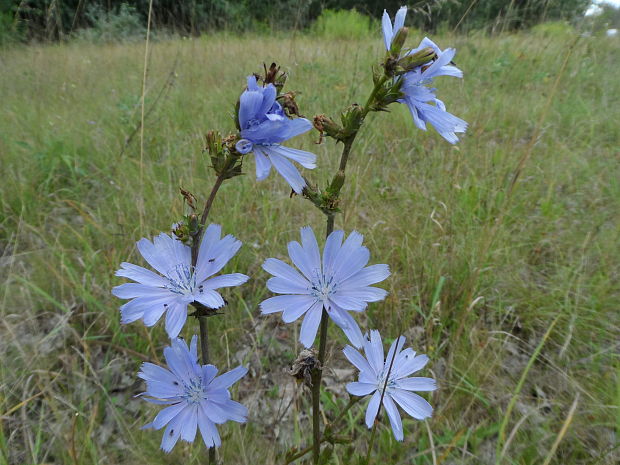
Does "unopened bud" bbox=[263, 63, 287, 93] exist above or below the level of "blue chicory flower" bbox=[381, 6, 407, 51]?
below

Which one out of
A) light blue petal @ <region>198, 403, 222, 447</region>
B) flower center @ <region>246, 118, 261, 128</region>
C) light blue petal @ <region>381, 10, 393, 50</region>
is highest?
light blue petal @ <region>381, 10, 393, 50</region>

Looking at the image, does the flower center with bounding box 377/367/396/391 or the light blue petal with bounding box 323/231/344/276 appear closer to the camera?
the light blue petal with bounding box 323/231/344/276

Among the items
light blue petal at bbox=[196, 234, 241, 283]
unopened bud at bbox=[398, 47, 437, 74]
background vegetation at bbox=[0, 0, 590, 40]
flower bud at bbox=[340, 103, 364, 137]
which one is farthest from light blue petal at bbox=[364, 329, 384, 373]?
background vegetation at bbox=[0, 0, 590, 40]

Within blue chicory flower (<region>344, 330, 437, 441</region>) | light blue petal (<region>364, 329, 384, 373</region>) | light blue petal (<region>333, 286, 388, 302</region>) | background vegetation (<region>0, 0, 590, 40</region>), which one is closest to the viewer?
light blue petal (<region>333, 286, 388, 302</region>)

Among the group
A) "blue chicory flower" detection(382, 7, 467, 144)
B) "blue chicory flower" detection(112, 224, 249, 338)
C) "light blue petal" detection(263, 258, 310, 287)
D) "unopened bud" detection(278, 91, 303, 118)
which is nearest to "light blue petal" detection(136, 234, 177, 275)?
"blue chicory flower" detection(112, 224, 249, 338)

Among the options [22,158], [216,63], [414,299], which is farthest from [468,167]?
[216,63]

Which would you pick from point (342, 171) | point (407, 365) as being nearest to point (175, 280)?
point (342, 171)

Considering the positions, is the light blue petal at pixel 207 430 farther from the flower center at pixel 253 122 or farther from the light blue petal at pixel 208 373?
the flower center at pixel 253 122

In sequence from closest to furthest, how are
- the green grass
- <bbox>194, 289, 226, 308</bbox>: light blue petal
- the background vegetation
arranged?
1. <bbox>194, 289, 226, 308</bbox>: light blue petal
2. the green grass
3. the background vegetation

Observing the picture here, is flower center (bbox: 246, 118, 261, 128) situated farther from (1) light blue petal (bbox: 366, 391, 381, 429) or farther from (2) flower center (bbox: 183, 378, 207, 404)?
(1) light blue petal (bbox: 366, 391, 381, 429)
